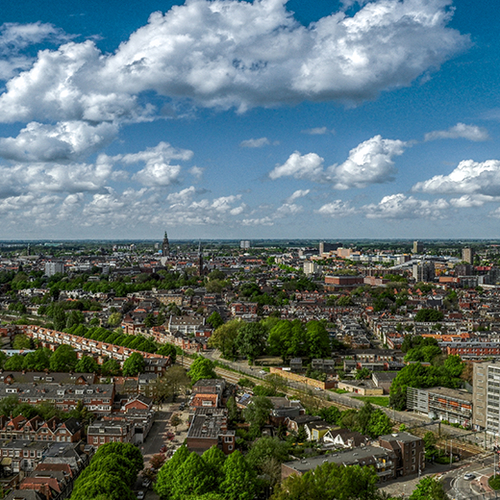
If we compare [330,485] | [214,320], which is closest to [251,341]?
[214,320]

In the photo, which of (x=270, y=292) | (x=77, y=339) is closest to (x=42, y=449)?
(x=77, y=339)

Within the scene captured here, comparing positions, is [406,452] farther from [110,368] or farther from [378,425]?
Result: [110,368]

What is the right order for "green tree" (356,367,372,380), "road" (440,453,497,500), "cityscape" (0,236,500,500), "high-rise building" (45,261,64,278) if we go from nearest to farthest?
"cityscape" (0,236,500,500) → "road" (440,453,497,500) → "green tree" (356,367,372,380) → "high-rise building" (45,261,64,278)

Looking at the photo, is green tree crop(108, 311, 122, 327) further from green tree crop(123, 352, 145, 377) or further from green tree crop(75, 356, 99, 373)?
green tree crop(123, 352, 145, 377)

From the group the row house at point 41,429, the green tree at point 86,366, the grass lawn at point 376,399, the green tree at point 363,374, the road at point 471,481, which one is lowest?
the grass lawn at point 376,399

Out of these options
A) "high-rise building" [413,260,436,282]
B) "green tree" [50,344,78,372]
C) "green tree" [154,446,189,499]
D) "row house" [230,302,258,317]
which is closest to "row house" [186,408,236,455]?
"green tree" [154,446,189,499]

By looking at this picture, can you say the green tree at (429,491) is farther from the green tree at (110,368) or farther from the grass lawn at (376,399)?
the green tree at (110,368)

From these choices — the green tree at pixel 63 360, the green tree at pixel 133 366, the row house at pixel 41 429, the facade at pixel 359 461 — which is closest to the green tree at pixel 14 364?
the green tree at pixel 63 360
